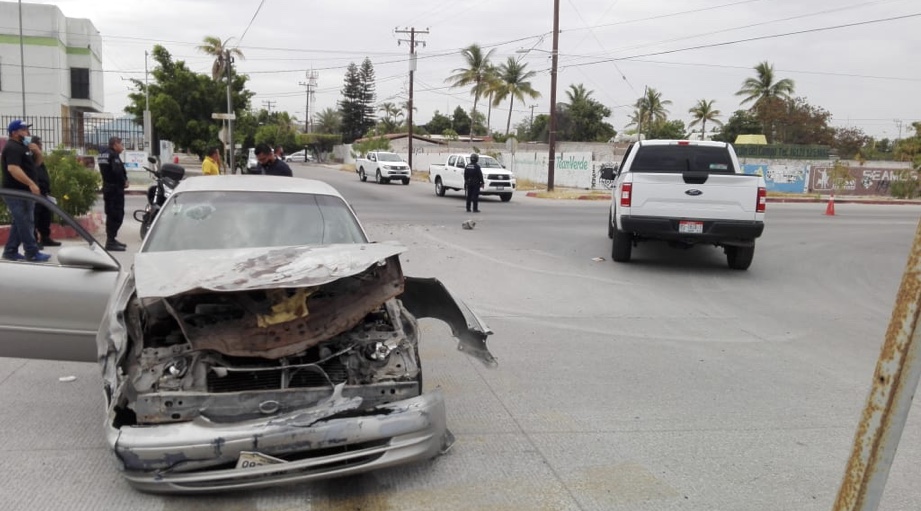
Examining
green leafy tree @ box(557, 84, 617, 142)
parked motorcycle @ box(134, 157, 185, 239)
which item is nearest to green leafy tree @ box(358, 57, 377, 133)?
green leafy tree @ box(557, 84, 617, 142)

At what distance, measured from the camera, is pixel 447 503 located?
3.93 meters

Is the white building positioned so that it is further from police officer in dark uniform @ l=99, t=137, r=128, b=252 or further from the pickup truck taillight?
the pickup truck taillight

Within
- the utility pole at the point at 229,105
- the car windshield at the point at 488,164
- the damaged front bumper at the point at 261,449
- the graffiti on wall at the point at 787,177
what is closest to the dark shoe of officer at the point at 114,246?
the damaged front bumper at the point at 261,449

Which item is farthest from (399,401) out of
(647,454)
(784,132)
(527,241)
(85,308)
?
(784,132)

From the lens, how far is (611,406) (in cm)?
557

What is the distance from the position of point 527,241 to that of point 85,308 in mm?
11176

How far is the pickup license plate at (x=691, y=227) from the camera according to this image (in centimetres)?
1133

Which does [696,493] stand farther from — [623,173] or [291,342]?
[623,173]

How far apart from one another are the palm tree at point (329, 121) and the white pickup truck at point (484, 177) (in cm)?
8250

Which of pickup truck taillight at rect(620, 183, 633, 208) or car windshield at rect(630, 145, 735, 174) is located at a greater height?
car windshield at rect(630, 145, 735, 174)

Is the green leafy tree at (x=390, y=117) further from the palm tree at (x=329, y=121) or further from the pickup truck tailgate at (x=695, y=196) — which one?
the pickup truck tailgate at (x=695, y=196)

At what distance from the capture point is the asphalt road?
406 cm

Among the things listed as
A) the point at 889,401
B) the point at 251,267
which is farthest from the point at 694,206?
Answer: the point at 889,401

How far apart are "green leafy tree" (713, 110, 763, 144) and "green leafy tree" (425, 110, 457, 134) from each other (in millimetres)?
46892
